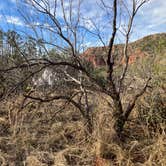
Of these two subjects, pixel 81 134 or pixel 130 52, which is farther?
pixel 130 52

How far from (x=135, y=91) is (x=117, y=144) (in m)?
1.64

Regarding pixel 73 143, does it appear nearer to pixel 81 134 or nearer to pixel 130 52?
pixel 81 134

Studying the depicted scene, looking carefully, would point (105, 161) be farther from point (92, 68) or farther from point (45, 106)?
point (92, 68)

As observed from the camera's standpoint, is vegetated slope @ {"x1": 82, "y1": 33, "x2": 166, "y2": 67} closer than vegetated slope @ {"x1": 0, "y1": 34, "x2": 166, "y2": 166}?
No

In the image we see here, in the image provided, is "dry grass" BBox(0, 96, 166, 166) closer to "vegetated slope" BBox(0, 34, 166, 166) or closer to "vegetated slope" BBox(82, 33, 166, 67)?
"vegetated slope" BBox(0, 34, 166, 166)

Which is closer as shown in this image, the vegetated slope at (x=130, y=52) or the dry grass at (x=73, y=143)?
the dry grass at (x=73, y=143)

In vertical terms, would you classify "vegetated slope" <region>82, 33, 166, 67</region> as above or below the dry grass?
above

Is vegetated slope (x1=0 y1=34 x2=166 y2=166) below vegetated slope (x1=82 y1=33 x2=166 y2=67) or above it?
below

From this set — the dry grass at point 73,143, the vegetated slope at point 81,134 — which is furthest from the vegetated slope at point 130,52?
the dry grass at point 73,143

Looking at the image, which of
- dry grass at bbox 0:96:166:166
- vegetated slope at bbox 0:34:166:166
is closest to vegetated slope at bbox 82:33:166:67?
vegetated slope at bbox 0:34:166:166

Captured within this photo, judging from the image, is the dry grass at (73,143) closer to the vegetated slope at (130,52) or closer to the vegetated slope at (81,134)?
the vegetated slope at (81,134)

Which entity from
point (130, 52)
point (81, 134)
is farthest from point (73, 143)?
point (130, 52)

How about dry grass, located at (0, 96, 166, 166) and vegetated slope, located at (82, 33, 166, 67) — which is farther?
vegetated slope, located at (82, 33, 166, 67)

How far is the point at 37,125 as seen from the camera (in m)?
7.77
